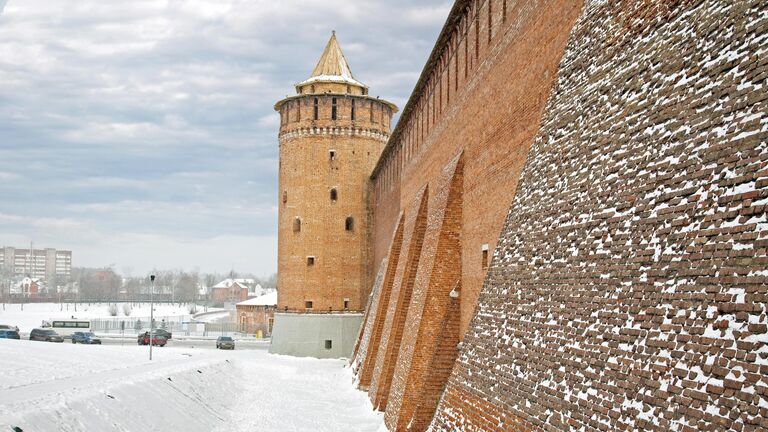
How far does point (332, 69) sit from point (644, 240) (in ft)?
90.7

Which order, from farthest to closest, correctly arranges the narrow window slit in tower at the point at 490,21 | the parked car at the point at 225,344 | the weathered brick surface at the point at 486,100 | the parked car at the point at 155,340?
the parked car at the point at 155,340 < the parked car at the point at 225,344 < the narrow window slit in tower at the point at 490,21 < the weathered brick surface at the point at 486,100

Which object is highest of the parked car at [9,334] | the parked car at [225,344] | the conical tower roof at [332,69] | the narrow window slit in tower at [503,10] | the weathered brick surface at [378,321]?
the conical tower roof at [332,69]

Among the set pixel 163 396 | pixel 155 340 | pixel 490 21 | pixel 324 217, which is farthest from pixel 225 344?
pixel 490 21

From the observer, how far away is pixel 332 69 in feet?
103

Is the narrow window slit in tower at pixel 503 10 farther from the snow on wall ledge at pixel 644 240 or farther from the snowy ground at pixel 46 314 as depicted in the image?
the snowy ground at pixel 46 314

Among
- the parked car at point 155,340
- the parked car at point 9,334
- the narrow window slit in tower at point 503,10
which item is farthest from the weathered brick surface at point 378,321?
the parked car at point 9,334

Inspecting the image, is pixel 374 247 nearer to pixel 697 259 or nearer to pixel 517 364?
pixel 517 364

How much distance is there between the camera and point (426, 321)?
40.9 feet

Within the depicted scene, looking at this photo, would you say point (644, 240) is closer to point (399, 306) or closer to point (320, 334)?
point (399, 306)

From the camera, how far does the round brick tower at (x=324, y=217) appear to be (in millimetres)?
29016

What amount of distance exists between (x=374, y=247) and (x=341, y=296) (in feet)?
8.57

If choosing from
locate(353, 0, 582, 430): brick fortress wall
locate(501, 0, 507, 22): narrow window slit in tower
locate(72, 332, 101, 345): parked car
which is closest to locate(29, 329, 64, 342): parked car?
locate(72, 332, 101, 345): parked car

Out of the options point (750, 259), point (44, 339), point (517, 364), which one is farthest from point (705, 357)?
point (44, 339)

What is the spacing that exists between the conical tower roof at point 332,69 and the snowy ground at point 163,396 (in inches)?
543
